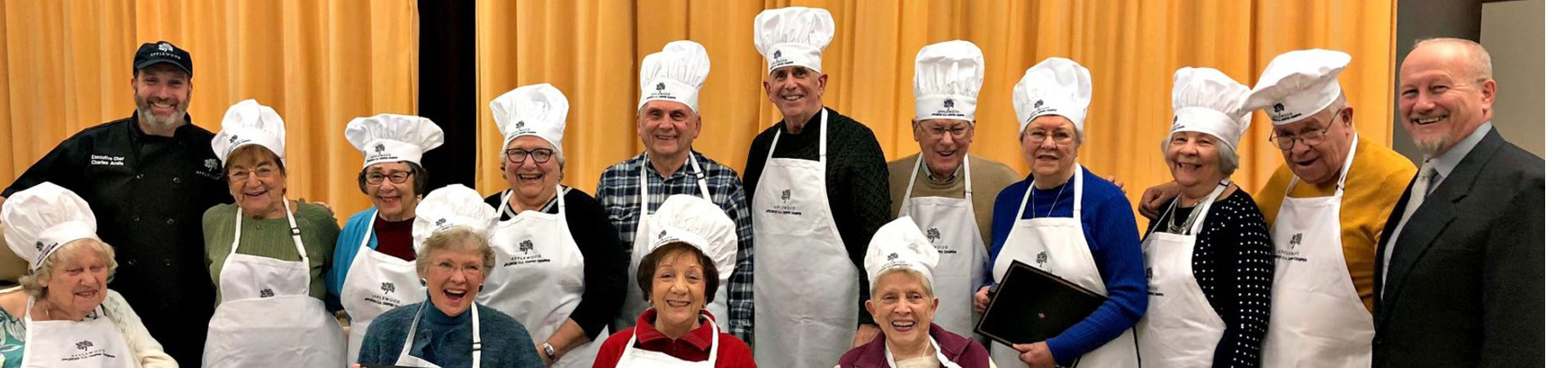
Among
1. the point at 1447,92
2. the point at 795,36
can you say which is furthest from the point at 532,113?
the point at 1447,92

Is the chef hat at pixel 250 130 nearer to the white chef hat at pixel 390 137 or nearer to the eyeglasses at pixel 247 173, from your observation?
the eyeglasses at pixel 247 173

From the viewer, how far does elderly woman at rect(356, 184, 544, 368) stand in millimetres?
2721

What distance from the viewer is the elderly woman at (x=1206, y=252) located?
2680 mm

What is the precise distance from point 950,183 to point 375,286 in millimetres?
1610

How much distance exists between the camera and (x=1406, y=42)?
13.7 feet

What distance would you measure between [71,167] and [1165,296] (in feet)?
10.5

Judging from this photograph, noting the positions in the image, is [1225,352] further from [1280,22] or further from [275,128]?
[275,128]

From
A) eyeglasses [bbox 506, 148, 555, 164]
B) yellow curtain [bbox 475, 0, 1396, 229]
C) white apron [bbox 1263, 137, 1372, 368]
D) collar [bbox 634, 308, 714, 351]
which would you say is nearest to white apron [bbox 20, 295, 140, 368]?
eyeglasses [bbox 506, 148, 555, 164]

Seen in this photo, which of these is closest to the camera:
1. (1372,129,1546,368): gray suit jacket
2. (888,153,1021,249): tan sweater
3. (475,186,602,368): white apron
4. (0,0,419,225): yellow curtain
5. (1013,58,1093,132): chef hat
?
(1372,129,1546,368): gray suit jacket

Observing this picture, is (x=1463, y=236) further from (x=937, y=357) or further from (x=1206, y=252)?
(x=937, y=357)

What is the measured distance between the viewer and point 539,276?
123 inches

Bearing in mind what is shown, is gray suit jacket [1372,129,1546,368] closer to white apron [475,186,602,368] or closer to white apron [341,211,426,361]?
white apron [475,186,602,368]

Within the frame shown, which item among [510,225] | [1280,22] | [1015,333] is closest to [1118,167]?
[1280,22]

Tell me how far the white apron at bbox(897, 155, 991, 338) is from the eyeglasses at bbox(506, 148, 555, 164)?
3.52 feet
